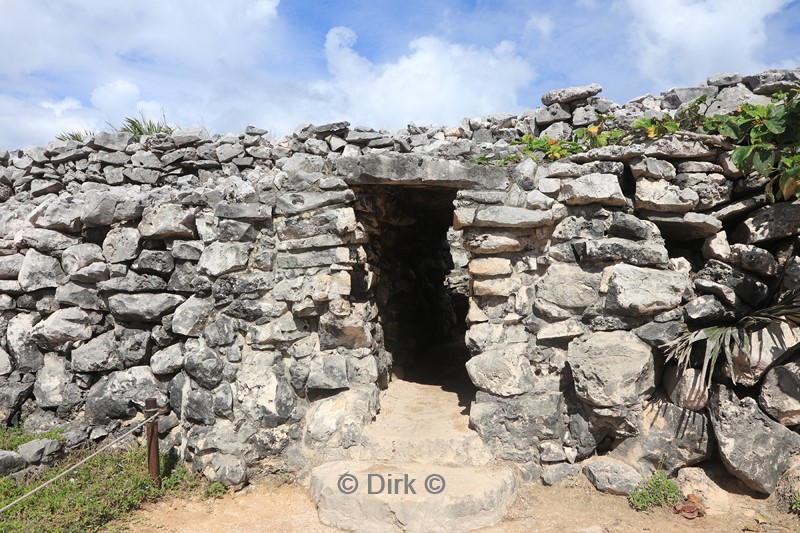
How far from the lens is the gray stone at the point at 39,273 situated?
5.70m

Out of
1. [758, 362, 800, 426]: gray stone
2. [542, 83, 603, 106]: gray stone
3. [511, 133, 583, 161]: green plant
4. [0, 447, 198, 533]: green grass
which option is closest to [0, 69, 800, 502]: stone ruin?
[758, 362, 800, 426]: gray stone

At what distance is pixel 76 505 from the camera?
14.1 feet

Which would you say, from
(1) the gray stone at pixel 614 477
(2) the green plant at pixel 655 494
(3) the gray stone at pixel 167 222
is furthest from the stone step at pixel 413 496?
(3) the gray stone at pixel 167 222

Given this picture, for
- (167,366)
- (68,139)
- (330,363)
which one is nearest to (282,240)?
(330,363)

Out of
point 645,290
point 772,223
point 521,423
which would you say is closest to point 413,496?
point 521,423

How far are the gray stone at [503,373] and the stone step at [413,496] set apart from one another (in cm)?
61

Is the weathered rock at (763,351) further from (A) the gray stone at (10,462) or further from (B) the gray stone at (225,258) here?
(A) the gray stone at (10,462)

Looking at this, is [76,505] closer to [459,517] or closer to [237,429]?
[237,429]

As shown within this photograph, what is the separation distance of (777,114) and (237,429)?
4.87m

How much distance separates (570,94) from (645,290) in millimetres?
3939

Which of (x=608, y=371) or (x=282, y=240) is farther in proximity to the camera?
(x=282, y=240)

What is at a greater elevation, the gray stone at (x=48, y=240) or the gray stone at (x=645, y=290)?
the gray stone at (x=48, y=240)

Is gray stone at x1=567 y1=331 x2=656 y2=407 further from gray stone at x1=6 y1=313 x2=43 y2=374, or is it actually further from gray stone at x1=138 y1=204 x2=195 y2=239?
gray stone at x1=6 y1=313 x2=43 y2=374

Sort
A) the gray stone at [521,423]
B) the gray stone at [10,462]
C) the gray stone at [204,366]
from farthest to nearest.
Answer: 1. the gray stone at [204,366]
2. the gray stone at [10,462]
3. the gray stone at [521,423]
